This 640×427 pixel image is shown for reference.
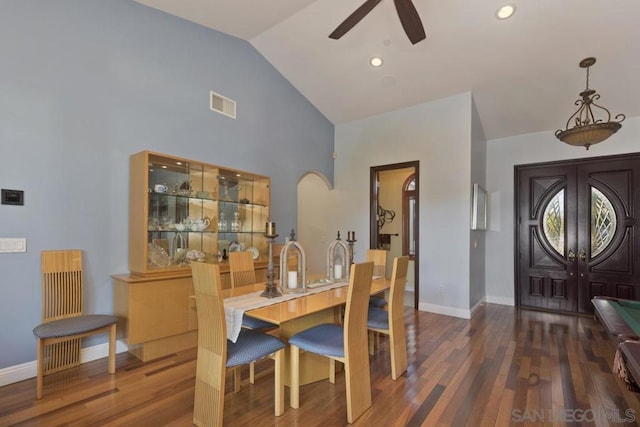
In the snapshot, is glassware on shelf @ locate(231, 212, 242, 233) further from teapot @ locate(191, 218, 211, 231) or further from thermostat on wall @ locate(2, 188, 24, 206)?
thermostat on wall @ locate(2, 188, 24, 206)

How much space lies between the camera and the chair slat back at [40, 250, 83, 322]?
8.76 feet

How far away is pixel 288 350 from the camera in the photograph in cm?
258

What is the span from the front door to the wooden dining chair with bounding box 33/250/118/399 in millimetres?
5961

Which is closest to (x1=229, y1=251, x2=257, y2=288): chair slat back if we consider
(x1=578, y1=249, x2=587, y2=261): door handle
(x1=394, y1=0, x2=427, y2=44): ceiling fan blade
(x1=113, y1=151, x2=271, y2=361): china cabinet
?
(x1=113, y1=151, x2=271, y2=361): china cabinet

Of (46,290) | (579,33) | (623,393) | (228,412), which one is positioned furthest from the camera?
(579,33)

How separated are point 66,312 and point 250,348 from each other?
6.33ft

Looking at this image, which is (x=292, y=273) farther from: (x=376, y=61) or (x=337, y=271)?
(x=376, y=61)

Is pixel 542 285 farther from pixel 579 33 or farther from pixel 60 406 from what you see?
pixel 60 406

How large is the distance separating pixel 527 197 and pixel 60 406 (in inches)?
255

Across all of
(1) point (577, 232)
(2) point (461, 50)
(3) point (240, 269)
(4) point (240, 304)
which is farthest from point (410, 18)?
(1) point (577, 232)

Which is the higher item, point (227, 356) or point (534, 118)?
point (534, 118)

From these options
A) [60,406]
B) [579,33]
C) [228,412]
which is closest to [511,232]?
[579,33]

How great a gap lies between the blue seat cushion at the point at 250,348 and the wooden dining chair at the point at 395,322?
996mm

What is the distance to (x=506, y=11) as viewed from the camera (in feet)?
10.3
